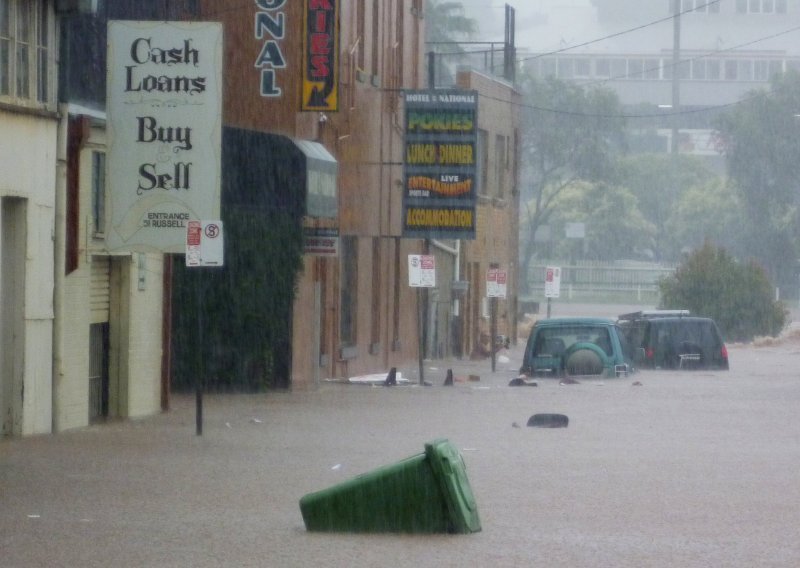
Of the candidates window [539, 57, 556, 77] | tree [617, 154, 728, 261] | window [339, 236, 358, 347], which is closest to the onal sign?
window [339, 236, 358, 347]

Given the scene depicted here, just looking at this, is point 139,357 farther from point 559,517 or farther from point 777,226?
point 777,226

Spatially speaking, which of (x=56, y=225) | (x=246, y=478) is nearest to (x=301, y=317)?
(x=56, y=225)

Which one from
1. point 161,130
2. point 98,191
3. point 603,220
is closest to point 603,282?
point 603,220

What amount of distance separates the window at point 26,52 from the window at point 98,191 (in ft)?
5.17

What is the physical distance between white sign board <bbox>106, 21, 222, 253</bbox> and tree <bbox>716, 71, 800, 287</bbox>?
261 ft

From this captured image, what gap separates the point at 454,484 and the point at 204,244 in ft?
25.8

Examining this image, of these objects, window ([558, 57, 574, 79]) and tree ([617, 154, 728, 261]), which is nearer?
tree ([617, 154, 728, 261])

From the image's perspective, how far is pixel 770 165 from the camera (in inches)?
3765

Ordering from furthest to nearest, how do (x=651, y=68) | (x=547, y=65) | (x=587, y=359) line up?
(x=547, y=65), (x=651, y=68), (x=587, y=359)

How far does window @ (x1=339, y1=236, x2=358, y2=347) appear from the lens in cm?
3288

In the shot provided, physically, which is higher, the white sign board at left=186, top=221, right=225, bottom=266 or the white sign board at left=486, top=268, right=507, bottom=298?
the white sign board at left=186, top=221, right=225, bottom=266

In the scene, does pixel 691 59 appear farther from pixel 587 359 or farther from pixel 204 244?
pixel 204 244

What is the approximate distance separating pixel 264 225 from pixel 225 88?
2937 millimetres

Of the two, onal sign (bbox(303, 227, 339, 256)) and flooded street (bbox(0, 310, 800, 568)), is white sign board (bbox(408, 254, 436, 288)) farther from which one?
flooded street (bbox(0, 310, 800, 568))
